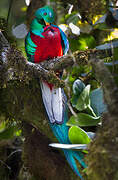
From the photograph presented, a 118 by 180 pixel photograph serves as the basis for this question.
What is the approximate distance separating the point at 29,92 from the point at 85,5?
888 mm

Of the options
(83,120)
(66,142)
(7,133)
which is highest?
(83,120)

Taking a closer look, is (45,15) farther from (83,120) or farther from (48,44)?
(83,120)

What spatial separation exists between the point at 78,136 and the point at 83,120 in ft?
0.33

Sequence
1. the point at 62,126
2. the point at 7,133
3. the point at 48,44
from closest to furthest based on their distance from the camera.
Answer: the point at 62,126, the point at 48,44, the point at 7,133

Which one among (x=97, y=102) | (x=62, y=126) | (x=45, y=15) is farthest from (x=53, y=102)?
(x=45, y=15)

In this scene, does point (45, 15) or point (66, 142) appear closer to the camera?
point (66, 142)

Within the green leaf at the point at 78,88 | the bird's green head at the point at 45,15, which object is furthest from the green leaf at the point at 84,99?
the bird's green head at the point at 45,15

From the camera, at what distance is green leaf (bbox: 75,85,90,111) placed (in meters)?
1.45

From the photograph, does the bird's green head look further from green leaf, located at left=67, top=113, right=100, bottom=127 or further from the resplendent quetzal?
green leaf, located at left=67, top=113, right=100, bottom=127

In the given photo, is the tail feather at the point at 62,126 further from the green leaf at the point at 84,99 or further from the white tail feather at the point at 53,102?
the green leaf at the point at 84,99

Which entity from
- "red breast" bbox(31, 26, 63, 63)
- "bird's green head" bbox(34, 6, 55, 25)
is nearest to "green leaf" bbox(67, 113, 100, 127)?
"red breast" bbox(31, 26, 63, 63)

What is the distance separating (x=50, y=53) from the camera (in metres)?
1.63

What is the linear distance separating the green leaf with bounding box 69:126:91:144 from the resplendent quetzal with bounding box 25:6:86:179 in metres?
0.07

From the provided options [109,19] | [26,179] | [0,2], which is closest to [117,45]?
[109,19]
